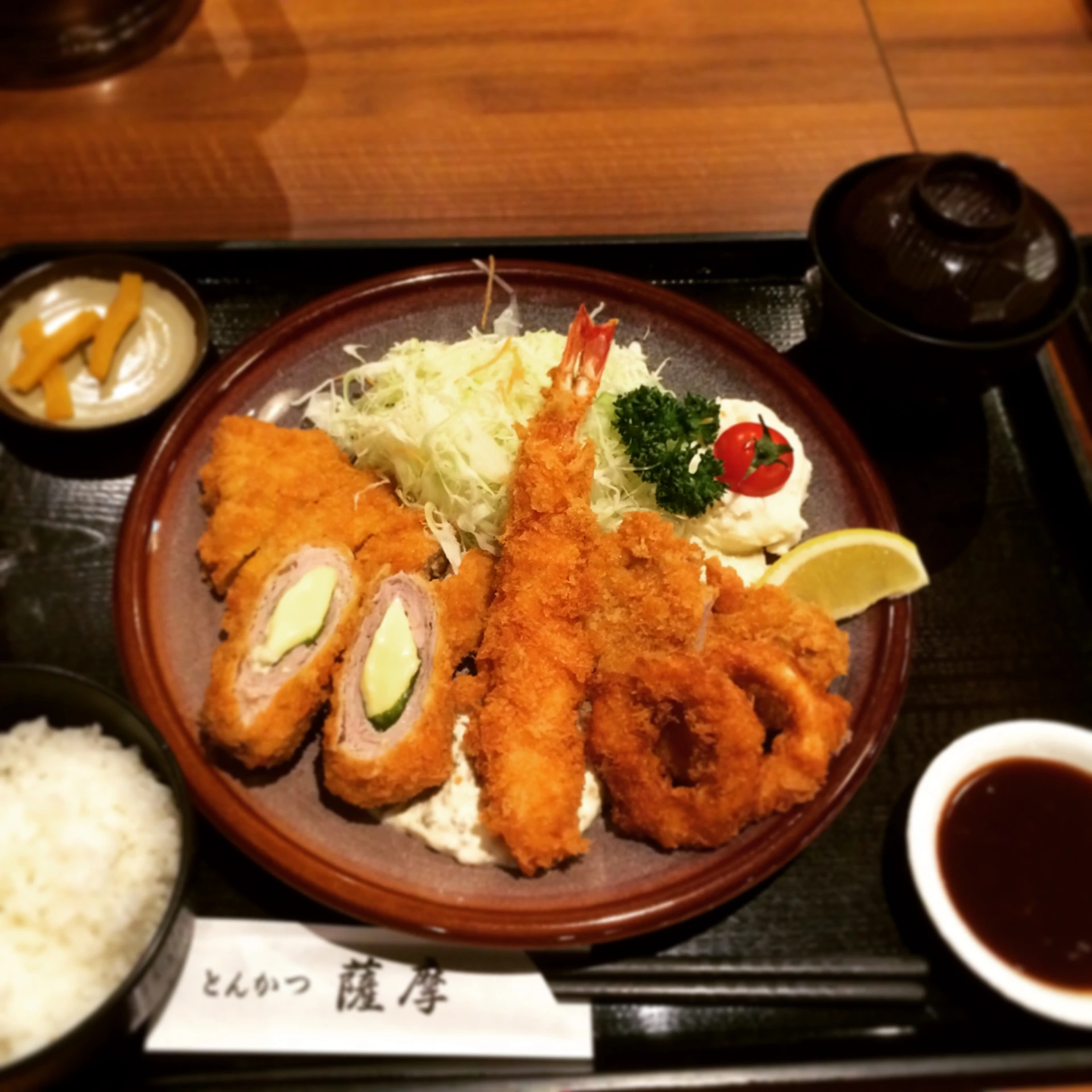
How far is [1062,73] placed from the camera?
3.04m

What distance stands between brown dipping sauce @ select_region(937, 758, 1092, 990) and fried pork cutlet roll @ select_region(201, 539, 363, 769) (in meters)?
1.29

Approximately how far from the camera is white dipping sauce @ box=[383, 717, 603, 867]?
165cm

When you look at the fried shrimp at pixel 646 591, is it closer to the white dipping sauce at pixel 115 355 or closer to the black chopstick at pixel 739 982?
the black chopstick at pixel 739 982

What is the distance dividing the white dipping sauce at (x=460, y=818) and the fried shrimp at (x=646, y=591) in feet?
1.00

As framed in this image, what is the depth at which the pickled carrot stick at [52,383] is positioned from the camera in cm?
206

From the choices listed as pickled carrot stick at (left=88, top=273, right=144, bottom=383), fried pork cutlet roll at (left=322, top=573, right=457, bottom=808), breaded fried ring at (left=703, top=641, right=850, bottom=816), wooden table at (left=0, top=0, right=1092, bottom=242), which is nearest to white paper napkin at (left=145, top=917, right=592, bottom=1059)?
fried pork cutlet roll at (left=322, top=573, right=457, bottom=808)

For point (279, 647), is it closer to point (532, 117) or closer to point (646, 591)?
point (646, 591)

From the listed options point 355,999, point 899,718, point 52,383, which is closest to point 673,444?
point 899,718

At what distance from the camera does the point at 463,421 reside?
6.80 ft

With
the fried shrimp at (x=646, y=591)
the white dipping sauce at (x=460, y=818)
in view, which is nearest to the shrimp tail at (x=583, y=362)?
the fried shrimp at (x=646, y=591)

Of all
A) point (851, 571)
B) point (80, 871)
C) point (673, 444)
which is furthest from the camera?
point (673, 444)

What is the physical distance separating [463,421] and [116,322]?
93 centimetres

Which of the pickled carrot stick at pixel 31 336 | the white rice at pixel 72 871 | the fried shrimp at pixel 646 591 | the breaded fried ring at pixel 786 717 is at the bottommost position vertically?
the breaded fried ring at pixel 786 717

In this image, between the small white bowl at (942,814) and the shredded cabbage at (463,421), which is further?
the shredded cabbage at (463,421)
